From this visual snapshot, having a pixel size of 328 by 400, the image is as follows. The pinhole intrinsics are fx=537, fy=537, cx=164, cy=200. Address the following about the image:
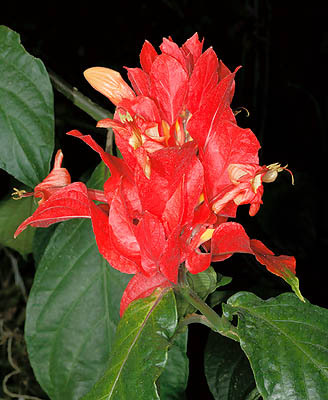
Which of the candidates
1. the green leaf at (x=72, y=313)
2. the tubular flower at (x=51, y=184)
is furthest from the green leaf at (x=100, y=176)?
the tubular flower at (x=51, y=184)

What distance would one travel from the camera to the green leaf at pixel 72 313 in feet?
2.06

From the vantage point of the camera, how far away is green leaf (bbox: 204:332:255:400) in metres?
0.67

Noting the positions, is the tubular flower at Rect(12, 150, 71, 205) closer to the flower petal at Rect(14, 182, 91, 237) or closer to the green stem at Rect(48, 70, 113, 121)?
the flower petal at Rect(14, 182, 91, 237)

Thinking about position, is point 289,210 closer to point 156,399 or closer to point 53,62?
point 53,62

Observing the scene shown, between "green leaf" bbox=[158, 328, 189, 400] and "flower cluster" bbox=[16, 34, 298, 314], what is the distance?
17 cm

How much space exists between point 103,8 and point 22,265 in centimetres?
60

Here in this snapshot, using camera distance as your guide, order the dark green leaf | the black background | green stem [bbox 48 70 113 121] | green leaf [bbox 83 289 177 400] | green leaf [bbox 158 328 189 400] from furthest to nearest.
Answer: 1. the black background
2. the dark green leaf
3. green stem [bbox 48 70 113 121]
4. green leaf [bbox 158 328 189 400]
5. green leaf [bbox 83 289 177 400]

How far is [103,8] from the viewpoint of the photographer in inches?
46.1

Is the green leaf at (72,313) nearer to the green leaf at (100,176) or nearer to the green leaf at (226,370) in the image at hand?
the green leaf at (100,176)

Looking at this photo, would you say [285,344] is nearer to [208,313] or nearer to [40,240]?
[208,313]

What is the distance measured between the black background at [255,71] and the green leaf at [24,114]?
0.84 ft

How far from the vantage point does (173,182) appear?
0.40 m

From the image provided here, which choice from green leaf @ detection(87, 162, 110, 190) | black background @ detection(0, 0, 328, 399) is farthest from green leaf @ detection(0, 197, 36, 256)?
green leaf @ detection(87, 162, 110, 190)

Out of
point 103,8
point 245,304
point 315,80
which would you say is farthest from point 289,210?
point 245,304
